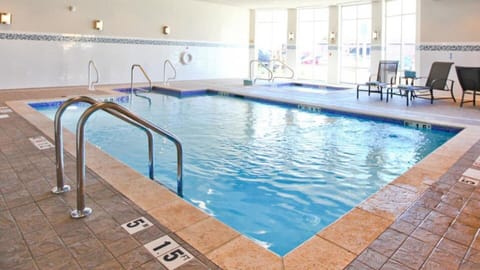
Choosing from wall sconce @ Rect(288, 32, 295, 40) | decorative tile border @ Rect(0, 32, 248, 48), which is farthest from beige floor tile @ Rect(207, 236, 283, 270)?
wall sconce @ Rect(288, 32, 295, 40)

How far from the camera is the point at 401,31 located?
37.3ft

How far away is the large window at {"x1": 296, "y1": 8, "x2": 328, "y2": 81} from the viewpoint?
1356cm

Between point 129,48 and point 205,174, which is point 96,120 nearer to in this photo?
point 205,174

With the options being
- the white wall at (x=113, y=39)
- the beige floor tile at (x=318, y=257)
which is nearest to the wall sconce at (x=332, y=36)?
the white wall at (x=113, y=39)

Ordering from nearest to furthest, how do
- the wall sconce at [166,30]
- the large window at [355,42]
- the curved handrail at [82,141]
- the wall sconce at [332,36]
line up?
the curved handrail at [82,141]
the wall sconce at [166,30]
the large window at [355,42]
the wall sconce at [332,36]

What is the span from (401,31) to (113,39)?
8770mm

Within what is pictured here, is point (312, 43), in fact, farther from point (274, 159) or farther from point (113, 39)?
point (274, 159)

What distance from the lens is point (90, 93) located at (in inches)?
326

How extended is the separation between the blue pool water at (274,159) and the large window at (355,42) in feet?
20.8

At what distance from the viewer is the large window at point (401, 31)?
1112 centimetres

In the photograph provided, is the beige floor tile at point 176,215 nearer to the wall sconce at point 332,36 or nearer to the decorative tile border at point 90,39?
the decorative tile border at point 90,39

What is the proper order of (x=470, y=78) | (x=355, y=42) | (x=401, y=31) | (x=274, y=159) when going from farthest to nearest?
(x=355, y=42) < (x=401, y=31) < (x=470, y=78) < (x=274, y=159)

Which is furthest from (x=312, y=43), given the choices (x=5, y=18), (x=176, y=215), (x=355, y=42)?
(x=176, y=215)

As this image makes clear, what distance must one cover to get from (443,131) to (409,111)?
1.26 metres
